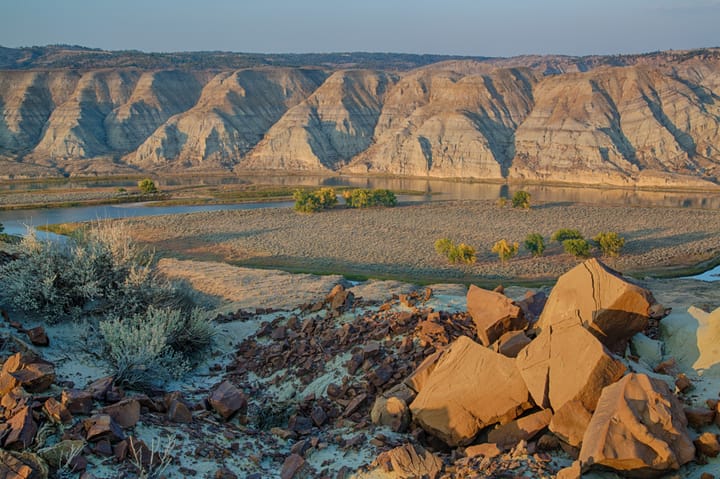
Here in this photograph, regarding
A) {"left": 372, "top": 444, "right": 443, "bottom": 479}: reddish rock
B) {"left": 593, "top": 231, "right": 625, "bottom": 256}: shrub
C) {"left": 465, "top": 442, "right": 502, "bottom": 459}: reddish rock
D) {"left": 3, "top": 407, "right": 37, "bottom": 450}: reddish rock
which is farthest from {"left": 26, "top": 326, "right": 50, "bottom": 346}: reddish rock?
{"left": 593, "top": 231, "right": 625, "bottom": 256}: shrub

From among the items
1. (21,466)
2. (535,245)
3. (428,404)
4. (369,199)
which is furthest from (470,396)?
(369,199)

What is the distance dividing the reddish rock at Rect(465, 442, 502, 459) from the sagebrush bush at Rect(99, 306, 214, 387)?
5.68 metres

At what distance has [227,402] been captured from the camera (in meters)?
9.87

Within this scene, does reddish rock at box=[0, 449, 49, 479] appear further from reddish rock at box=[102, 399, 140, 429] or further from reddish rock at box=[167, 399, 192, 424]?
reddish rock at box=[167, 399, 192, 424]

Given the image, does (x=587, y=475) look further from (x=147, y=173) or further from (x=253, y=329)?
(x=147, y=173)

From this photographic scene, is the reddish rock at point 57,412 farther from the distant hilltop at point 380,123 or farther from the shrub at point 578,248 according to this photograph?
the distant hilltop at point 380,123

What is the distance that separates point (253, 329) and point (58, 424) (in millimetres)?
7482

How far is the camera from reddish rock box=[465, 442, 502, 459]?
7672 mm

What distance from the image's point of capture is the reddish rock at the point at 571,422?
7.65 metres

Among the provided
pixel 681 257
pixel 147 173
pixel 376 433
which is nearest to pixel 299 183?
pixel 147 173

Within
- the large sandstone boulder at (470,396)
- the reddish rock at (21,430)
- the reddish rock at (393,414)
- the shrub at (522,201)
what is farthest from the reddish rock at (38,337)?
the shrub at (522,201)

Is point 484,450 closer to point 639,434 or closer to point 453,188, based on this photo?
point 639,434

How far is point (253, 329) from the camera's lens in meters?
14.9

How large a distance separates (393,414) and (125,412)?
376cm
